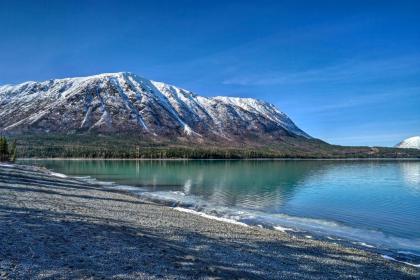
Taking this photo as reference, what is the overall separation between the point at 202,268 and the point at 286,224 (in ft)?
71.0

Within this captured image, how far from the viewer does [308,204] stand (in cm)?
5347

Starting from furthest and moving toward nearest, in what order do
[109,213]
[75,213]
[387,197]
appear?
[387,197] < [109,213] < [75,213]

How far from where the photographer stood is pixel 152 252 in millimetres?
18828

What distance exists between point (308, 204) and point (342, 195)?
15901 mm

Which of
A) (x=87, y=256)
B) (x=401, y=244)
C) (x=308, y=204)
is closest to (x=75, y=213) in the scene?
(x=87, y=256)

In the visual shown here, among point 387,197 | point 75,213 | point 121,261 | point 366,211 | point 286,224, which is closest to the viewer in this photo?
point 121,261

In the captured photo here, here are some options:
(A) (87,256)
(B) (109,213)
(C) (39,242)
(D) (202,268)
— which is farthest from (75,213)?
(D) (202,268)

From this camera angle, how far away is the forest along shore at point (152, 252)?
15336 mm

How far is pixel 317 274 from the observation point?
18.6m

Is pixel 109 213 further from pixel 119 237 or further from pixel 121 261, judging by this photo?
pixel 121 261

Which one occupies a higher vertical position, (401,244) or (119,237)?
(119,237)

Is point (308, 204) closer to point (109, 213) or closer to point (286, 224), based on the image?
point (286, 224)

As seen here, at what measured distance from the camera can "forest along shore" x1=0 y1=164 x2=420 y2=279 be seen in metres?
15.3

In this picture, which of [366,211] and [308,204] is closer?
[366,211]
